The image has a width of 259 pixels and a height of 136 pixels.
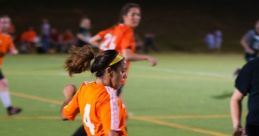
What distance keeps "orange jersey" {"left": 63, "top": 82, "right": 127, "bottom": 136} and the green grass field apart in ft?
15.2

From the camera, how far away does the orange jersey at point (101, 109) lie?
17.5 feet

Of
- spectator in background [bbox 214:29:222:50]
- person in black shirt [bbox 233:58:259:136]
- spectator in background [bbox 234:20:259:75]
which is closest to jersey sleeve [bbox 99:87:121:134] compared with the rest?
person in black shirt [bbox 233:58:259:136]

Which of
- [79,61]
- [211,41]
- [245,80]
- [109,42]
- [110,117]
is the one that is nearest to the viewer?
[110,117]

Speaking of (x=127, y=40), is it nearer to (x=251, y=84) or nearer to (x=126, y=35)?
(x=126, y=35)

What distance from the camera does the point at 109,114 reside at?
5.33 meters

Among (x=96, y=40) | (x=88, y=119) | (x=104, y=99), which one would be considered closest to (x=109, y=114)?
(x=104, y=99)

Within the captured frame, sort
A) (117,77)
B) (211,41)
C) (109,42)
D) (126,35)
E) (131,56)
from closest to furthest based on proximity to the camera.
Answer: (117,77) → (131,56) → (126,35) → (109,42) → (211,41)

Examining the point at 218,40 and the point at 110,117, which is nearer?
the point at 110,117

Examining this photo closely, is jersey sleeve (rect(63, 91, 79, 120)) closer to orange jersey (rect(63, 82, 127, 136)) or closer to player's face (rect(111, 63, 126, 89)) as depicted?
orange jersey (rect(63, 82, 127, 136))

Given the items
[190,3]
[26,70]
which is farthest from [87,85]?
[190,3]

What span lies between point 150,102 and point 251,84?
8.99 metres

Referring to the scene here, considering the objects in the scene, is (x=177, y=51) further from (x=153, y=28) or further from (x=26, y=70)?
(x=26, y=70)

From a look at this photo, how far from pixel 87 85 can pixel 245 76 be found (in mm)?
1373

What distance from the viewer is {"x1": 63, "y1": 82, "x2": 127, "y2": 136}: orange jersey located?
210 inches
